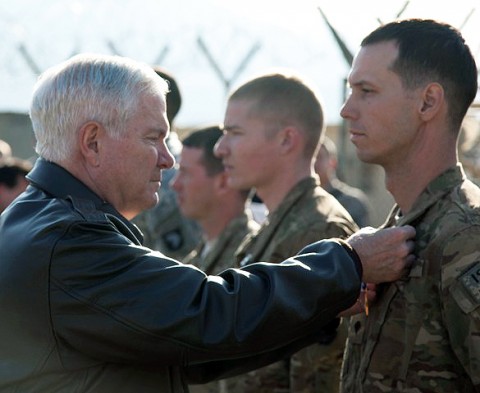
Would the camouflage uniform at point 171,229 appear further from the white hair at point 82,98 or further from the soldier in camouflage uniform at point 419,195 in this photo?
the white hair at point 82,98

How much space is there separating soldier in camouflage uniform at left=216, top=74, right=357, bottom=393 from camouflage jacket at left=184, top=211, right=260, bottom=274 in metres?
0.76

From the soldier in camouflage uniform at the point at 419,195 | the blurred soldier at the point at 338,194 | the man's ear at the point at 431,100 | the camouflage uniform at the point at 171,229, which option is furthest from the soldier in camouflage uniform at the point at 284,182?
the blurred soldier at the point at 338,194

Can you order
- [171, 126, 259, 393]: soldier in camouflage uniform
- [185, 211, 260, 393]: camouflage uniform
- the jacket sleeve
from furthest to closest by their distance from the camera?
[171, 126, 259, 393]: soldier in camouflage uniform, [185, 211, 260, 393]: camouflage uniform, the jacket sleeve

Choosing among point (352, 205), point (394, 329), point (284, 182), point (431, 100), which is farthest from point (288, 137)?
point (352, 205)

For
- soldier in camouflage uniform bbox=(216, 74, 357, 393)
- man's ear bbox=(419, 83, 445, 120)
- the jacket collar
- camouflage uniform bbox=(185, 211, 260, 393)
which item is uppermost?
man's ear bbox=(419, 83, 445, 120)

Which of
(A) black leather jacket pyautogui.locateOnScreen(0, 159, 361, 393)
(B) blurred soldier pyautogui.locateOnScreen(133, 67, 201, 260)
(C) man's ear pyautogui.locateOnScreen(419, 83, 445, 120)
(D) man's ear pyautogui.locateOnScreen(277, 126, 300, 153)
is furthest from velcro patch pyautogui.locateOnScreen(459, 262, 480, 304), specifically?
(B) blurred soldier pyautogui.locateOnScreen(133, 67, 201, 260)

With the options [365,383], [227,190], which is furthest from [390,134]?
[227,190]

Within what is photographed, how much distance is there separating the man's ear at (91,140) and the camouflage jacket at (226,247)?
2.69 m

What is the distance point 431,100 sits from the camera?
383 cm

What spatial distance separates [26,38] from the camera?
12203 millimetres

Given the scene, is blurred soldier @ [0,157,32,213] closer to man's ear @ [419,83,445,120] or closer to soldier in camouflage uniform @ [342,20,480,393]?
soldier in camouflage uniform @ [342,20,480,393]

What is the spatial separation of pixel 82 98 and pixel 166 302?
74 centimetres

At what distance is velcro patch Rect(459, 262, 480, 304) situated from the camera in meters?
3.41

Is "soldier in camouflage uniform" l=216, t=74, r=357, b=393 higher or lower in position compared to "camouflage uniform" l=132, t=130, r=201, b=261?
higher
